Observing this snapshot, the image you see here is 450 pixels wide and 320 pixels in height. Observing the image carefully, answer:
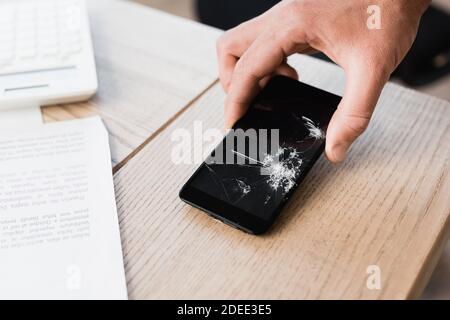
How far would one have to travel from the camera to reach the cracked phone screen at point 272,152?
48 cm

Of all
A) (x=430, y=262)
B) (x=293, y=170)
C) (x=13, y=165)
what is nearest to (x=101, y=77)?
(x=13, y=165)

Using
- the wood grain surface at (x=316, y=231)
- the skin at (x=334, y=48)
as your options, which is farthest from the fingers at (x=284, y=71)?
the wood grain surface at (x=316, y=231)

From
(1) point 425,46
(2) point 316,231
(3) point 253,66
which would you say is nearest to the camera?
(2) point 316,231

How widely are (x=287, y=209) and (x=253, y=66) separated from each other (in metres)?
0.19

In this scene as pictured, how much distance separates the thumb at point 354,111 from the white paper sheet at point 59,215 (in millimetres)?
246

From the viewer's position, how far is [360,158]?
55cm

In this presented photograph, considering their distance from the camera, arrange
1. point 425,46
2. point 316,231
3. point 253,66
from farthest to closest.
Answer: point 425,46
point 253,66
point 316,231

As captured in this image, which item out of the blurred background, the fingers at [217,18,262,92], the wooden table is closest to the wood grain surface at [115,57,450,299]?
the wooden table

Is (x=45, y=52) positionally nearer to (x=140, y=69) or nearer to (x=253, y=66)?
(x=140, y=69)

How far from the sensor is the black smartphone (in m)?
0.47

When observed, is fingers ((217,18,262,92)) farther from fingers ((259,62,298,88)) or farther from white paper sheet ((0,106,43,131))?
white paper sheet ((0,106,43,131))

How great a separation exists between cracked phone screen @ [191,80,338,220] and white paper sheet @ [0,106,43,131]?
24cm

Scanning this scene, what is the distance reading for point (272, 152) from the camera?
0.52m

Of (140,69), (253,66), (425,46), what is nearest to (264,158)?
(253,66)
